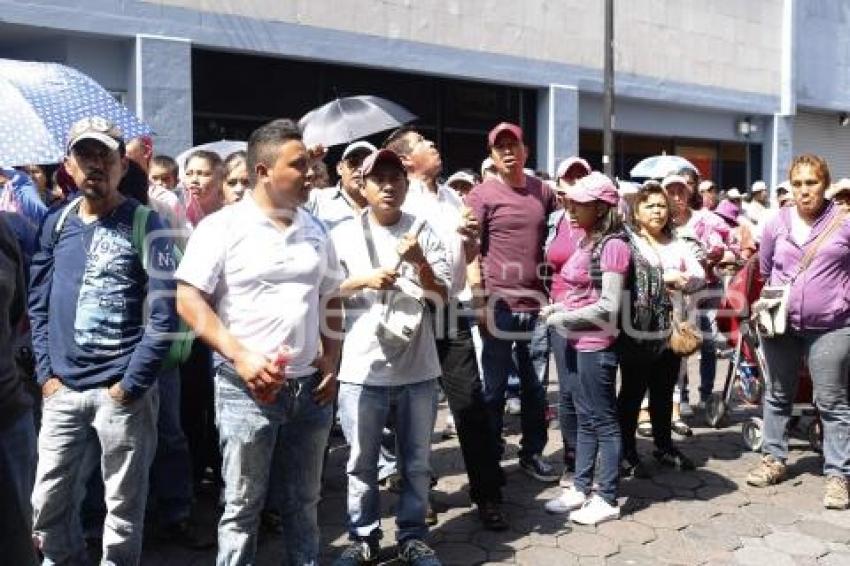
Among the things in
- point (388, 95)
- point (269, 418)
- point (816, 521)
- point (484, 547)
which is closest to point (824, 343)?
point (816, 521)

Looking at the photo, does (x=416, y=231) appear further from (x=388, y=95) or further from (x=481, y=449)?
(x=388, y=95)

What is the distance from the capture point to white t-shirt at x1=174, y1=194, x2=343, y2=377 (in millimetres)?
3395

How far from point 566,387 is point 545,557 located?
3.75 feet

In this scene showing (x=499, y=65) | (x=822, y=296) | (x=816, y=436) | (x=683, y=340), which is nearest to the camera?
(x=822, y=296)

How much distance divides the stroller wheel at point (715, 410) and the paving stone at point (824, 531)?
195cm

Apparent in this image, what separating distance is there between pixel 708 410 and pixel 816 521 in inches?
80.6

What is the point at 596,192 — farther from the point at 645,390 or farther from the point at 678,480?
the point at 678,480

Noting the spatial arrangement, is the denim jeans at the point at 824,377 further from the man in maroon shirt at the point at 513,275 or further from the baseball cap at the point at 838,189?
the man in maroon shirt at the point at 513,275

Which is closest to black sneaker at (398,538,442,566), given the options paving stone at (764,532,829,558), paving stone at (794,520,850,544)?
paving stone at (764,532,829,558)

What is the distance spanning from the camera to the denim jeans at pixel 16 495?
7.84ft

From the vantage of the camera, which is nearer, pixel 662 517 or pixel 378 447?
pixel 378 447

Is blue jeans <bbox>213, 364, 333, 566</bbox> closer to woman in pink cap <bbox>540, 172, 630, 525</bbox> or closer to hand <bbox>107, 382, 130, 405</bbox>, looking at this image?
hand <bbox>107, 382, 130, 405</bbox>

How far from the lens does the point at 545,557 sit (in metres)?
4.44

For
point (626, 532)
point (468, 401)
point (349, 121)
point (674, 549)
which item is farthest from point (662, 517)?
point (349, 121)
